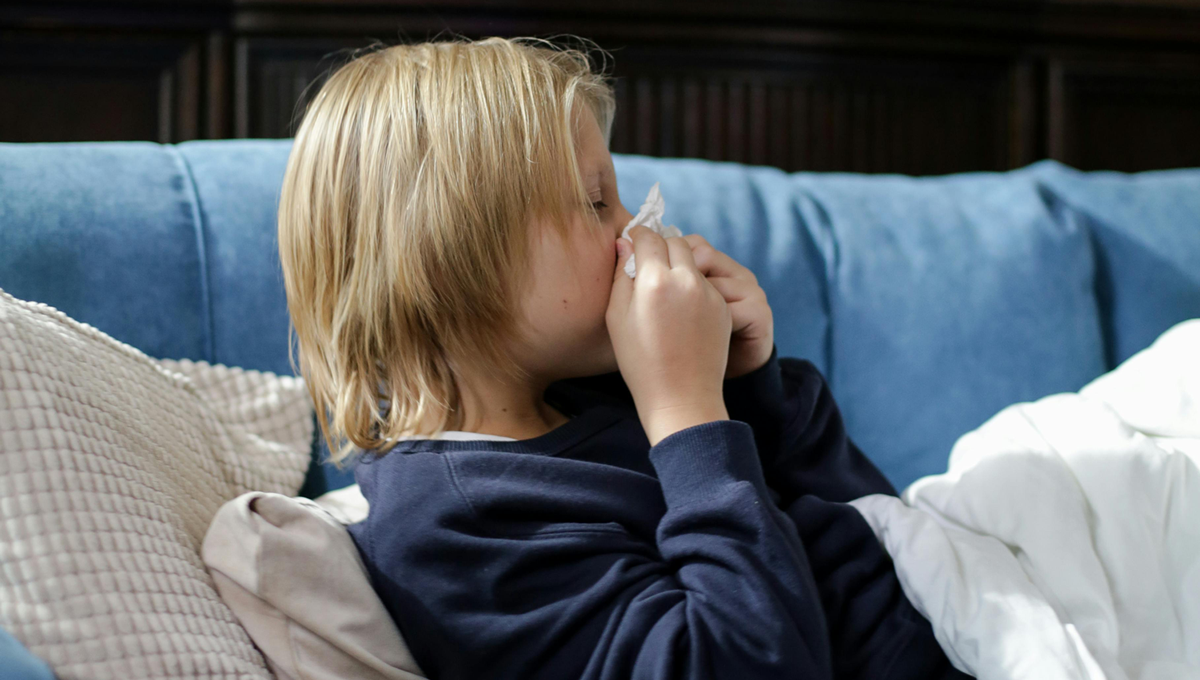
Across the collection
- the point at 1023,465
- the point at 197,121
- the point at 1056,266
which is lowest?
the point at 1023,465

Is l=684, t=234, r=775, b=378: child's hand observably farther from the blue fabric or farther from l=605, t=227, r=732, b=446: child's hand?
the blue fabric

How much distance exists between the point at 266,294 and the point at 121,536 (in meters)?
0.44

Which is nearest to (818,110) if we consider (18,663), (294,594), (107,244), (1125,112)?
(1125,112)

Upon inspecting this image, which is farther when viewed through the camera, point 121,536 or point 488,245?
point 488,245

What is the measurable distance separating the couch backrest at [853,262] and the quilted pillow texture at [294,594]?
28 centimetres

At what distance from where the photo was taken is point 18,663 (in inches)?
17.6

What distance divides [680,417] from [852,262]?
539mm

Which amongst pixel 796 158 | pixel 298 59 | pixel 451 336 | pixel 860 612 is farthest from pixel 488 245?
pixel 796 158

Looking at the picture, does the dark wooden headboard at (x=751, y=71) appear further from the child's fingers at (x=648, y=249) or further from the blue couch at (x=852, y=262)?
the child's fingers at (x=648, y=249)

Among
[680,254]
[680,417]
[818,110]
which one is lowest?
[680,417]

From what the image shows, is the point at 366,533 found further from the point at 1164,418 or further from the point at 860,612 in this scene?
the point at 1164,418

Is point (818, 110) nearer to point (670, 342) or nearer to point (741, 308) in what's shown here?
point (741, 308)

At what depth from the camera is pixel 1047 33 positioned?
6.22 ft

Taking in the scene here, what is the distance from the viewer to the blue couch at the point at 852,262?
0.91 m
